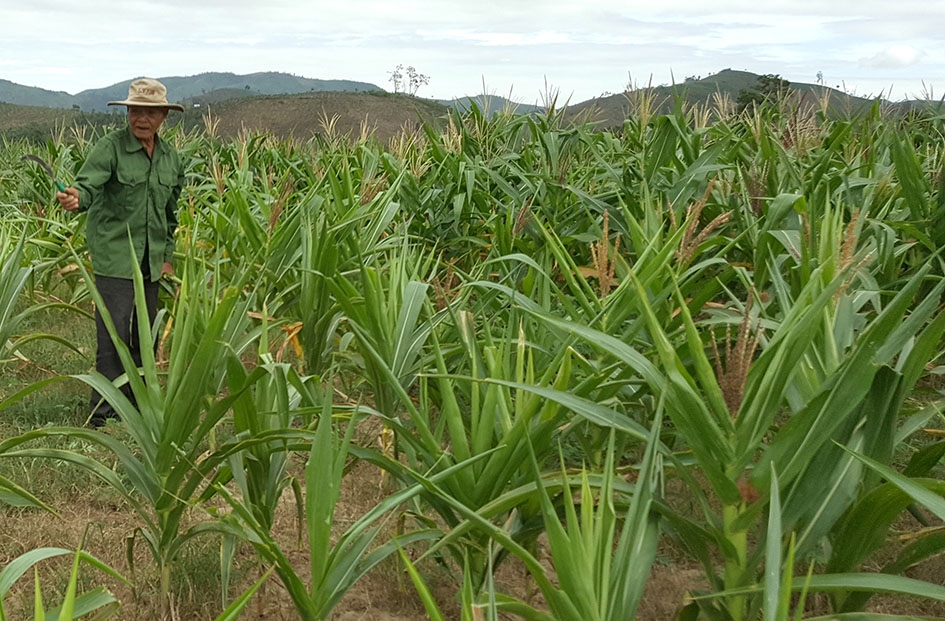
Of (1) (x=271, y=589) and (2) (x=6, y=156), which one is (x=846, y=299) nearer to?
(1) (x=271, y=589)

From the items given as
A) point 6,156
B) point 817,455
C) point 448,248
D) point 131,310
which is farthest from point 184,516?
point 6,156

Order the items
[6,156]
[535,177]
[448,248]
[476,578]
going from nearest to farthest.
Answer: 1. [476,578]
2. [535,177]
3. [448,248]
4. [6,156]

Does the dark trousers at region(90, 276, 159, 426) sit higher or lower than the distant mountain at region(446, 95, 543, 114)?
lower

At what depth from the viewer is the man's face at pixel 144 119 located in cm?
331

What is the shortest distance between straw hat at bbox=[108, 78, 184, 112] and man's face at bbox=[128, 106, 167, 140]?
1.7 inches

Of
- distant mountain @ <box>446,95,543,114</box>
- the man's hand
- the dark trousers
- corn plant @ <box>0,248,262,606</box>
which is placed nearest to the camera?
corn plant @ <box>0,248,262,606</box>

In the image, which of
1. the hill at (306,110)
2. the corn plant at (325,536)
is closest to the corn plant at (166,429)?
the corn plant at (325,536)

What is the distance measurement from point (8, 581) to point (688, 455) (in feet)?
4.14

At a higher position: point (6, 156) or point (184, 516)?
point (6, 156)

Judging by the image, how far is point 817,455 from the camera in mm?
1292

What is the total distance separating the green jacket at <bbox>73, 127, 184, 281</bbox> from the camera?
11.0ft

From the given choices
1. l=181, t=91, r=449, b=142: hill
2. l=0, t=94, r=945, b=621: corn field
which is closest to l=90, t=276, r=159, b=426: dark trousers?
l=0, t=94, r=945, b=621: corn field

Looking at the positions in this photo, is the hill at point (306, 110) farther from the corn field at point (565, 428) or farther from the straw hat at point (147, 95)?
the corn field at point (565, 428)

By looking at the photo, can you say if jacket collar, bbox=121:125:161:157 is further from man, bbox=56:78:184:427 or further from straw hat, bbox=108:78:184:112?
straw hat, bbox=108:78:184:112
